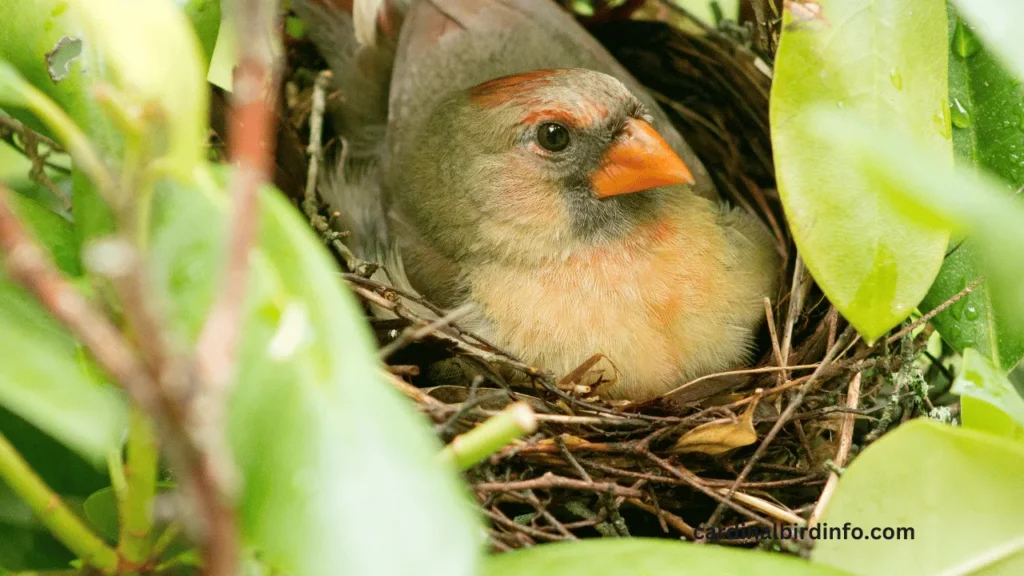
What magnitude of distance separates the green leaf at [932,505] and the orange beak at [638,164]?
1202 mm

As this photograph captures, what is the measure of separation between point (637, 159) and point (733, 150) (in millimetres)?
612

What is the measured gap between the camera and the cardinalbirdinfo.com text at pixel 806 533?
112 centimetres

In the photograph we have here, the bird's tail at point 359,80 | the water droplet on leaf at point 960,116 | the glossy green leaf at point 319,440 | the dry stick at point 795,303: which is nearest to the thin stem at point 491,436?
the glossy green leaf at point 319,440

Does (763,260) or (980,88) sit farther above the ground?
(980,88)

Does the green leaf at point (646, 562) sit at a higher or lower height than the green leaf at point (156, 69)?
lower

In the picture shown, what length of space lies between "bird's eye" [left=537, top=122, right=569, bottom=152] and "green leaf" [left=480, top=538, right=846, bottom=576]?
4.62 feet

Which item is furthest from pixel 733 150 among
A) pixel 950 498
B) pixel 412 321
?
pixel 950 498

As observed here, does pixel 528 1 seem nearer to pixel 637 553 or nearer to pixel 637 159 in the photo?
pixel 637 159

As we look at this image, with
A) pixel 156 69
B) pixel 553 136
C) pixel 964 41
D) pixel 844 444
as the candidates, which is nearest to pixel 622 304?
pixel 553 136

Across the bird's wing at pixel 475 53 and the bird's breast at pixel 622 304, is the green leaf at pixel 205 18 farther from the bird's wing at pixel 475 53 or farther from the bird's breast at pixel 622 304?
the bird's wing at pixel 475 53

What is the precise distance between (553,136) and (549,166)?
0.08 meters

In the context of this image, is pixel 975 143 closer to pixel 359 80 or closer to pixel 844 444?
pixel 844 444

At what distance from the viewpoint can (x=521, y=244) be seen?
231 centimetres

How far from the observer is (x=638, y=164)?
7.36 ft
